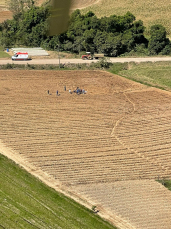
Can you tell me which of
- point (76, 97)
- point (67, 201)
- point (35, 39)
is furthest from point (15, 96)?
point (35, 39)

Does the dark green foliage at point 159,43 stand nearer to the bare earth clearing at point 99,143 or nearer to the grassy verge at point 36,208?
the bare earth clearing at point 99,143

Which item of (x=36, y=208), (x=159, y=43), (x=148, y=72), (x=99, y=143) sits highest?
(x=159, y=43)

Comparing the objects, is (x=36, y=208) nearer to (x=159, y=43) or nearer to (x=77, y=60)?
(x=77, y=60)

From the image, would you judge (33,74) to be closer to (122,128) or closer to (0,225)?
(122,128)

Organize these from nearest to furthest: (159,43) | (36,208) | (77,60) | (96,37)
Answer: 1. (36,208)
2. (77,60)
3. (159,43)
4. (96,37)

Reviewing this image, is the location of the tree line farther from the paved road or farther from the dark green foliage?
the paved road

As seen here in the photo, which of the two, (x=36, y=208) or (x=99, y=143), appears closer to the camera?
(x=36, y=208)

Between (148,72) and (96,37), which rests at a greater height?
(96,37)

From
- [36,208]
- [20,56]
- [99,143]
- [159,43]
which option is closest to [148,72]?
[159,43]
